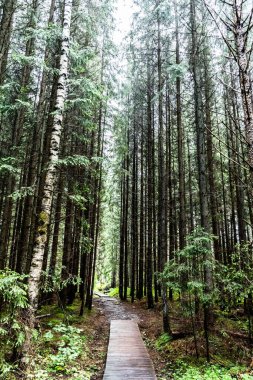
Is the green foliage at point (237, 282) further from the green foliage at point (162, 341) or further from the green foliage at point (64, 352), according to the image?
the green foliage at point (64, 352)

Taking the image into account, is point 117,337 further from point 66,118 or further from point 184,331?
point 66,118

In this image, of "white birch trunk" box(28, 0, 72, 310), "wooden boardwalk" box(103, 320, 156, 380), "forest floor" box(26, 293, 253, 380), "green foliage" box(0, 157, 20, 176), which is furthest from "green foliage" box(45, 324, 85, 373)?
"green foliage" box(0, 157, 20, 176)

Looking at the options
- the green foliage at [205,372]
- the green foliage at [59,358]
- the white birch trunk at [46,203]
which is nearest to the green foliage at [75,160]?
the white birch trunk at [46,203]

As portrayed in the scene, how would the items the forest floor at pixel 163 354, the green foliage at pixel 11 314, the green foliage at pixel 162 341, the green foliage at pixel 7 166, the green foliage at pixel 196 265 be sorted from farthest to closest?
1. the green foliage at pixel 162 341
2. the green foliage at pixel 7 166
3. the green foliage at pixel 196 265
4. the forest floor at pixel 163 354
5. the green foliage at pixel 11 314

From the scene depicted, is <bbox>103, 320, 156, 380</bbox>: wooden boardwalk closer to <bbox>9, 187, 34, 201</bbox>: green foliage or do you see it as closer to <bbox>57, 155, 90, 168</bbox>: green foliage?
<bbox>9, 187, 34, 201</bbox>: green foliage

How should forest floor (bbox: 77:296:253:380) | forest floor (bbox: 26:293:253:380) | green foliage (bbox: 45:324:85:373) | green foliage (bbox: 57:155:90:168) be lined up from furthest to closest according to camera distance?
1. green foliage (bbox: 57:155:90:168)
2. forest floor (bbox: 77:296:253:380)
3. green foliage (bbox: 45:324:85:373)
4. forest floor (bbox: 26:293:253:380)

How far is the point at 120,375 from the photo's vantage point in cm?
663

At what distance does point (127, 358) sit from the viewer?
308 inches

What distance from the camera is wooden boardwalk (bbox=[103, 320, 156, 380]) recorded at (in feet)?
21.8

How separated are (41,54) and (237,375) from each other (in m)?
15.1

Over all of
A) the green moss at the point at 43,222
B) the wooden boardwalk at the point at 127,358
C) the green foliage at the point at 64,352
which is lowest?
the wooden boardwalk at the point at 127,358

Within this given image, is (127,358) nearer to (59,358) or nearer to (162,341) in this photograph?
(59,358)

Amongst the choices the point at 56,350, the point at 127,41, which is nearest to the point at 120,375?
the point at 56,350

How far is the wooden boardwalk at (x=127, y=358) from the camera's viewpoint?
6637 mm
